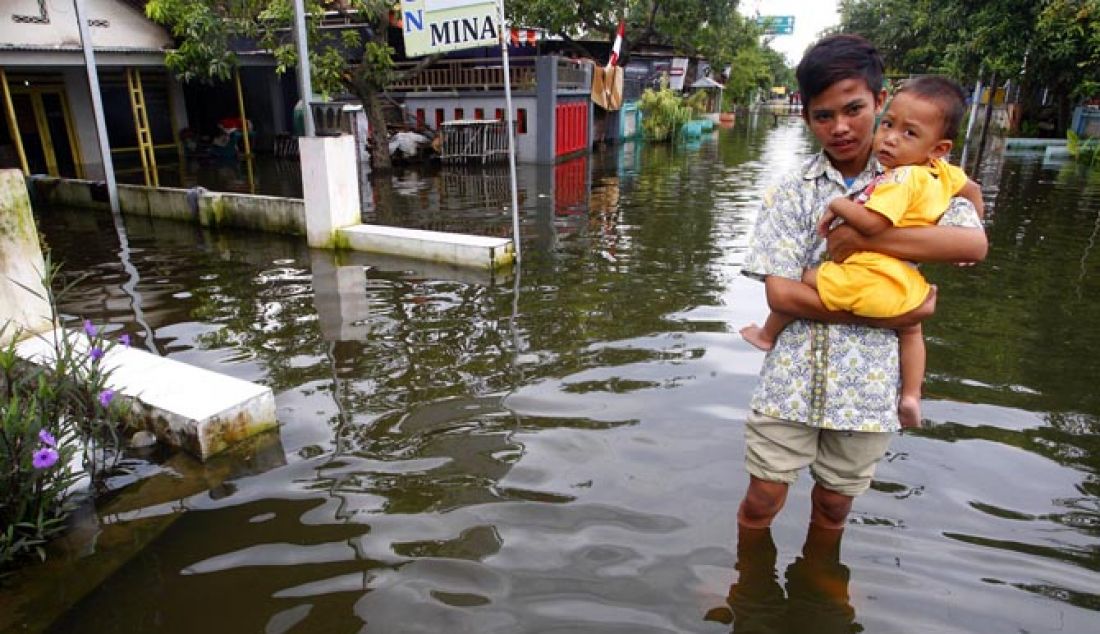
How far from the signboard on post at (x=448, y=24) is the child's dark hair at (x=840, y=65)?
549cm

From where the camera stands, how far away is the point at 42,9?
47.1 feet

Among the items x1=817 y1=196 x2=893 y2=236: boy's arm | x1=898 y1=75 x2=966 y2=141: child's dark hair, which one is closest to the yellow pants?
x1=817 y1=196 x2=893 y2=236: boy's arm

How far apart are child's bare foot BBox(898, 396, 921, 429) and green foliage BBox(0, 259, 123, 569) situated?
3.15 m

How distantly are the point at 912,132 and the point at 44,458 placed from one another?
10.8ft

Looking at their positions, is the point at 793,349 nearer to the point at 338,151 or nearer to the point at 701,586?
the point at 701,586

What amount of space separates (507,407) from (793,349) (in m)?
2.32

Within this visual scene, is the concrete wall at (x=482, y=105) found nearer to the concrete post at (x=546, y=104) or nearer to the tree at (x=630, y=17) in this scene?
the concrete post at (x=546, y=104)

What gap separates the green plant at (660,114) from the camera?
29016 millimetres

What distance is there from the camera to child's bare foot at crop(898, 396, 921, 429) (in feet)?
7.54

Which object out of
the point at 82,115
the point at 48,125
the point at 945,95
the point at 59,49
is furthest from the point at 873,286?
the point at 82,115

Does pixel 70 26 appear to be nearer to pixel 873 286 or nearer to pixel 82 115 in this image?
pixel 82 115

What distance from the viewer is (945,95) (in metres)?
2.05

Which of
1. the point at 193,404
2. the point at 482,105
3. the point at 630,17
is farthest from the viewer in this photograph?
the point at 630,17

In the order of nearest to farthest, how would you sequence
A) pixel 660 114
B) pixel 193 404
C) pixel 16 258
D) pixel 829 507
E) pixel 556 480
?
1. pixel 829 507
2. pixel 556 480
3. pixel 193 404
4. pixel 16 258
5. pixel 660 114
